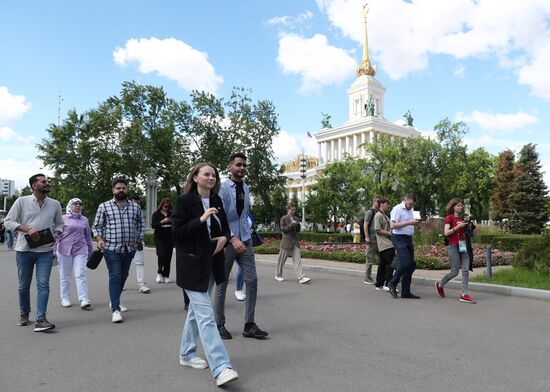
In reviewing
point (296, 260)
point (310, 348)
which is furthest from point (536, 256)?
point (310, 348)

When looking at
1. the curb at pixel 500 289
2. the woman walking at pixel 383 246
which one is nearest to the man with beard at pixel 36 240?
the woman walking at pixel 383 246

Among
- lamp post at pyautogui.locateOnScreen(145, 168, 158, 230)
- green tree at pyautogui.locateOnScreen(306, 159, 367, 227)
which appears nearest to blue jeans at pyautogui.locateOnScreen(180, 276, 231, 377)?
lamp post at pyautogui.locateOnScreen(145, 168, 158, 230)

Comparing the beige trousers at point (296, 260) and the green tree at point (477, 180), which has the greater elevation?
the green tree at point (477, 180)

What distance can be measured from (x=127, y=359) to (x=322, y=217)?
43.8 m

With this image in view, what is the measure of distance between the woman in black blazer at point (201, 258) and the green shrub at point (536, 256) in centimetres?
882

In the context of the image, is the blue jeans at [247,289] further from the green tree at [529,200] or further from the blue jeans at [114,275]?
the green tree at [529,200]

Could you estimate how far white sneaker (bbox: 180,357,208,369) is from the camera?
14.2ft

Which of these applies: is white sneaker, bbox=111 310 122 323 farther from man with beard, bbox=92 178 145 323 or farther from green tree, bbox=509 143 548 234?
green tree, bbox=509 143 548 234

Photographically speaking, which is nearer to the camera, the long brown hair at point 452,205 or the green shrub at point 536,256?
the long brown hair at point 452,205

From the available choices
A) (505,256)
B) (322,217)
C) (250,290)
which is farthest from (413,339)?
(322,217)

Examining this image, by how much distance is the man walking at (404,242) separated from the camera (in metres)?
8.51

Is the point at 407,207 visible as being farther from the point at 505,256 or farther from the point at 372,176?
the point at 372,176

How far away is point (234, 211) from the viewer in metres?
5.61

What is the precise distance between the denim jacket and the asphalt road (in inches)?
50.2
